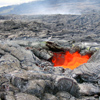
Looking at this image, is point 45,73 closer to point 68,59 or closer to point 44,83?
point 44,83

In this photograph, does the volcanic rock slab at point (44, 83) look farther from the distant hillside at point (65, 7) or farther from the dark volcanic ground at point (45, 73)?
the distant hillside at point (65, 7)

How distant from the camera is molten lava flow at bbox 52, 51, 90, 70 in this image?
1020 cm

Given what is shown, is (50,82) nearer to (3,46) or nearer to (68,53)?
(3,46)

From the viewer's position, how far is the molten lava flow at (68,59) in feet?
33.4

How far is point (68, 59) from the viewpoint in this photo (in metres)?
10.8

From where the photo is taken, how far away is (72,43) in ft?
38.0

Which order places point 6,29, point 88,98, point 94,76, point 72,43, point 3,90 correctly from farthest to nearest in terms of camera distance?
point 6,29 < point 72,43 < point 94,76 < point 88,98 < point 3,90

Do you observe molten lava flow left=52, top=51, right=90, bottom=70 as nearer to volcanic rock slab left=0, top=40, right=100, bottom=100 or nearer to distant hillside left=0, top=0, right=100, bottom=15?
volcanic rock slab left=0, top=40, right=100, bottom=100

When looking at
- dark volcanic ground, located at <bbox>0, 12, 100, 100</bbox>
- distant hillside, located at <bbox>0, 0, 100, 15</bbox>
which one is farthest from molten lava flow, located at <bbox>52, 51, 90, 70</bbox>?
distant hillside, located at <bbox>0, 0, 100, 15</bbox>

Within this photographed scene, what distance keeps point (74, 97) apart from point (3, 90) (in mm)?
2545

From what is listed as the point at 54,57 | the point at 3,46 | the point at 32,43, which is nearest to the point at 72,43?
the point at 54,57

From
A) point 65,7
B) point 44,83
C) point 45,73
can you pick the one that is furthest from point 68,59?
point 65,7

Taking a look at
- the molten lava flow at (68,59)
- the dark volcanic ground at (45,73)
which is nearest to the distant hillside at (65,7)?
the dark volcanic ground at (45,73)

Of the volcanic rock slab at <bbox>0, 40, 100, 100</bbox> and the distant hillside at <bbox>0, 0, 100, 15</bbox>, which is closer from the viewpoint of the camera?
the volcanic rock slab at <bbox>0, 40, 100, 100</bbox>
